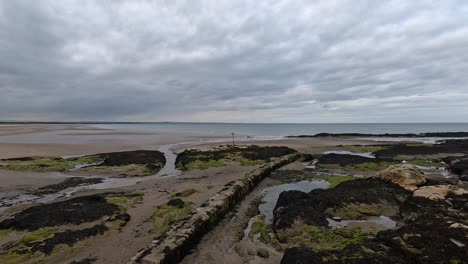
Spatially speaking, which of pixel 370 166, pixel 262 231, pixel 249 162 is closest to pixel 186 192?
pixel 262 231

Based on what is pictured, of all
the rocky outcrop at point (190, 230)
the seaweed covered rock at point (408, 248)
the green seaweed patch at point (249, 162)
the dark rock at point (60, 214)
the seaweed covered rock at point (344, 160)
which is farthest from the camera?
the green seaweed patch at point (249, 162)

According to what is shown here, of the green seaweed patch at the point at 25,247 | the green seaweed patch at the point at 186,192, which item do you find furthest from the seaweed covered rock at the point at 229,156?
the green seaweed patch at the point at 25,247

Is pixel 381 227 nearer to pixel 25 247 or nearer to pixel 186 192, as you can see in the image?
pixel 186 192

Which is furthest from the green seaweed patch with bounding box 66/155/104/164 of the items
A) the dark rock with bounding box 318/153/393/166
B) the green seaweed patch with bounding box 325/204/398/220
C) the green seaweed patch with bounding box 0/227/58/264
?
the green seaweed patch with bounding box 325/204/398/220

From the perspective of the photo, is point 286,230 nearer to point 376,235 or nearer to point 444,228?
point 376,235

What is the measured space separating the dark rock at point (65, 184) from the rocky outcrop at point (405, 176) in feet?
51.4

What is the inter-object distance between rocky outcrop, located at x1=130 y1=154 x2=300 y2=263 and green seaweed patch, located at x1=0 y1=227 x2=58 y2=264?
2874 mm

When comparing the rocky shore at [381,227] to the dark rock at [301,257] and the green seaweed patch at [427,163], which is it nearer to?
the dark rock at [301,257]

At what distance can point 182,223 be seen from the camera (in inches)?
318

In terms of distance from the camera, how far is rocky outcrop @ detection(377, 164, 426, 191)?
39.9 ft

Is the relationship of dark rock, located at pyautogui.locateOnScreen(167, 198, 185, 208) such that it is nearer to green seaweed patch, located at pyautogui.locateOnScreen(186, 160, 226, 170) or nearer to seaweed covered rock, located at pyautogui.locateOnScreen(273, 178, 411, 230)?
seaweed covered rock, located at pyautogui.locateOnScreen(273, 178, 411, 230)

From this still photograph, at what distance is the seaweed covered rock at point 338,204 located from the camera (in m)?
8.59

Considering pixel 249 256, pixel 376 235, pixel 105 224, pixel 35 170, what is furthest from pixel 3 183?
pixel 376 235

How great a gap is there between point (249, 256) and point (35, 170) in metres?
18.8
